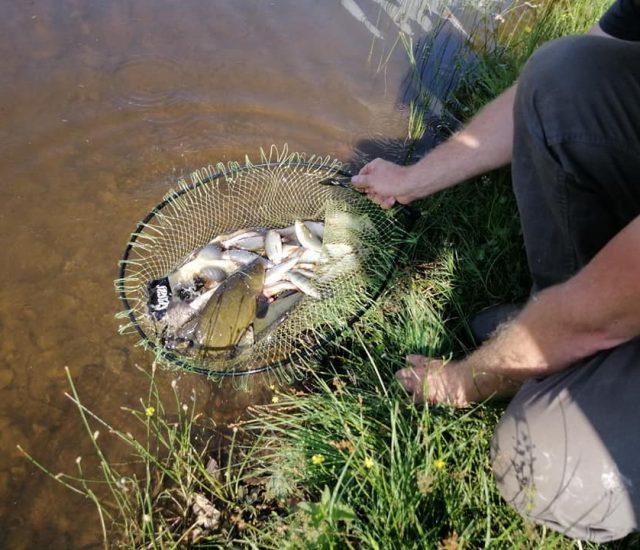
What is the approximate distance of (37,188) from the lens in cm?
351

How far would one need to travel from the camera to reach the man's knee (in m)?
1.65

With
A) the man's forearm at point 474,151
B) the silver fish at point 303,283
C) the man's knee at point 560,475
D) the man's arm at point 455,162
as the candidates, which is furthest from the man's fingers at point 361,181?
the man's knee at point 560,475

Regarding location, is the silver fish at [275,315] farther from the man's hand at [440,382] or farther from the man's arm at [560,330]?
the man's arm at [560,330]

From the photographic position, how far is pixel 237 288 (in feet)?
8.75

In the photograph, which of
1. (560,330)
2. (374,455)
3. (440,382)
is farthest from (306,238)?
(560,330)

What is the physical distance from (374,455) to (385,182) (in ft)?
4.31

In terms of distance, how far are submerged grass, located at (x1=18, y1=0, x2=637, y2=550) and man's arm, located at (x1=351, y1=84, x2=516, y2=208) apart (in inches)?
13.6

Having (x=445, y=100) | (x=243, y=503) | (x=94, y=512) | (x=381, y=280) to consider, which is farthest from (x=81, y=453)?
(x=445, y=100)

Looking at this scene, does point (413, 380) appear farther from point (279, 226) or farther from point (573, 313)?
point (279, 226)

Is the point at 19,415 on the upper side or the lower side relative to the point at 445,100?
lower

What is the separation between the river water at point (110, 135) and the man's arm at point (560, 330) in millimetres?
1153

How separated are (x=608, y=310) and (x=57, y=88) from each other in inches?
155

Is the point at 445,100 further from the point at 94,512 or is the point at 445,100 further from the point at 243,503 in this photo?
the point at 94,512

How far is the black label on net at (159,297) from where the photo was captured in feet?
8.82
